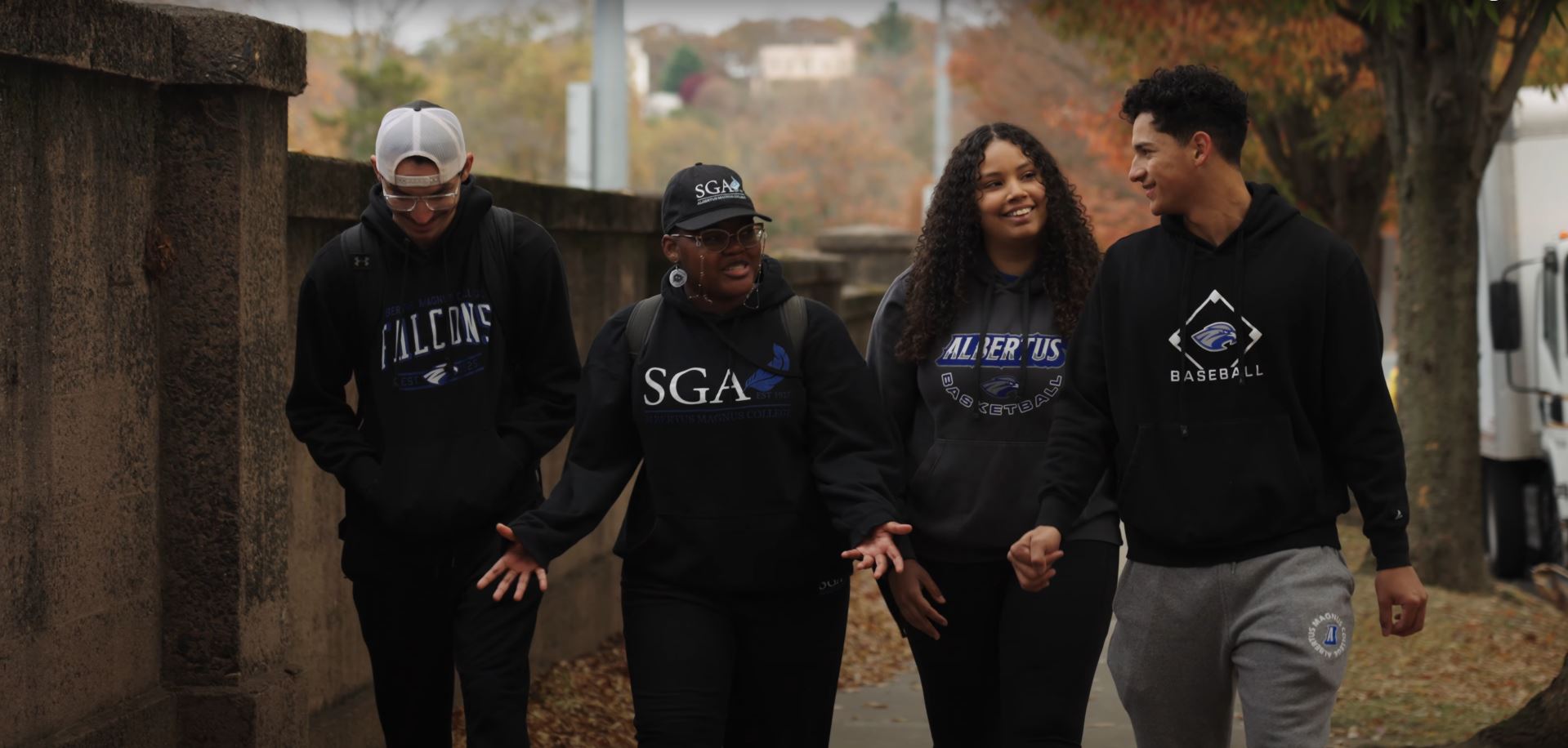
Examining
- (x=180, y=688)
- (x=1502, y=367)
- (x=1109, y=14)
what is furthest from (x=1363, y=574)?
(x=180, y=688)

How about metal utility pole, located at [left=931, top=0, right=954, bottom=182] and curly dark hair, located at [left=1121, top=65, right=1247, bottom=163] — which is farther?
metal utility pole, located at [left=931, top=0, right=954, bottom=182]

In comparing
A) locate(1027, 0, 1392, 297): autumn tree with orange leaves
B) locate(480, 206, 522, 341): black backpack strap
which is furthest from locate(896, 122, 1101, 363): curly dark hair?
locate(1027, 0, 1392, 297): autumn tree with orange leaves

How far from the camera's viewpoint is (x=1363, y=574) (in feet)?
38.8

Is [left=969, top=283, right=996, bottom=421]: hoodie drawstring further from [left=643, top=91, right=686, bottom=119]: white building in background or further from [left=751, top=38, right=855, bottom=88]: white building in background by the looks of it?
[left=751, top=38, right=855, bottom=88]: white building in background

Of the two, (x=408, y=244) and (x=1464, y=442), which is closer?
(x=408, y=244)

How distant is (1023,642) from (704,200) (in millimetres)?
1360

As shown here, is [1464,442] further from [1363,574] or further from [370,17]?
[370,17]

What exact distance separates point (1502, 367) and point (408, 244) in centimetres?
1059

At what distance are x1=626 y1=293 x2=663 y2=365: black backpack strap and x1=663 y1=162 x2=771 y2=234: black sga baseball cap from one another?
0.20 metres

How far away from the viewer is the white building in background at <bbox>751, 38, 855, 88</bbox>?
140 meters

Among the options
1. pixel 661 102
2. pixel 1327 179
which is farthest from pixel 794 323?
pixel 661 102

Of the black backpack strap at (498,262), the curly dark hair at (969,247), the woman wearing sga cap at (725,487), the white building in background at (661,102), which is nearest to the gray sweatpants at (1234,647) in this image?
the woman wearing sga cap at (725,487)

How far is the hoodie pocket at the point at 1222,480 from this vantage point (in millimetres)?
4176

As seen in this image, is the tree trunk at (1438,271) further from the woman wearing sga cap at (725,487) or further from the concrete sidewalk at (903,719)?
the woman wearing sga cap at (725,487)
